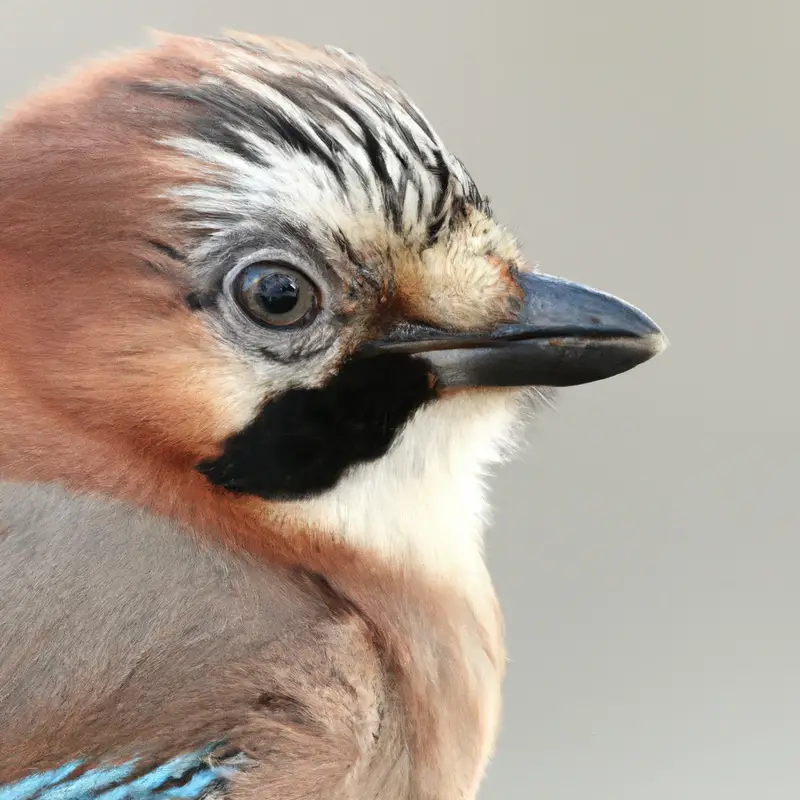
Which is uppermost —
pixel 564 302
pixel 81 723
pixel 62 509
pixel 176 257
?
pixel 564 302

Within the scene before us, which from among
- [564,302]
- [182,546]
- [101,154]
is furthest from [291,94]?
[182,546]

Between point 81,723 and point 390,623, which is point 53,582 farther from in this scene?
point 390,623

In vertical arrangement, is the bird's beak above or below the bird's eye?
above

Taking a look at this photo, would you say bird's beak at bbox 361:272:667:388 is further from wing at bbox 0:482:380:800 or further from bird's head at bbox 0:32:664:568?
wing at bbox 0:482:380:800

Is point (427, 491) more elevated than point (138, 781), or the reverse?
point (427, 491)

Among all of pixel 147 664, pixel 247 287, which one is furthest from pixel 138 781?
pixel 247 287

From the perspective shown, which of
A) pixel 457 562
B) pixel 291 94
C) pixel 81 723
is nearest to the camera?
pixel 81 723

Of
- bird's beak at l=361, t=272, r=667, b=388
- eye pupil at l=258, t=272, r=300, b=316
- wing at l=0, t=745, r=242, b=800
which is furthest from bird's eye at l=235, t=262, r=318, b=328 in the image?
wing at l=0, t=745, r=242, b=800

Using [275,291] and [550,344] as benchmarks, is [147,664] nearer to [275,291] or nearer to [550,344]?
[275,291]
